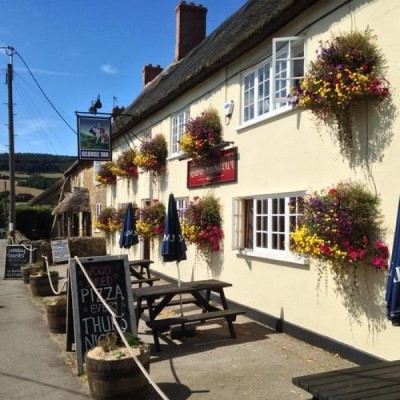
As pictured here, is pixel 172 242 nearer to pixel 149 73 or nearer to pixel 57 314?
pixel 57 314

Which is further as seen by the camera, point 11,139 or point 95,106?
point 11,139

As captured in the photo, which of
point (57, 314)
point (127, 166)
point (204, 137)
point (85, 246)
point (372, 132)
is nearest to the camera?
point (372, 132)

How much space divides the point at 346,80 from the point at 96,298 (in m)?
4.27

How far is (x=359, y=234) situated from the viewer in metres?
5.77

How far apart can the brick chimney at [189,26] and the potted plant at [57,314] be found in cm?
1380

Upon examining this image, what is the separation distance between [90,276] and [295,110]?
13.2ft

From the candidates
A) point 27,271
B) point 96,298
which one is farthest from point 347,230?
point 27,271

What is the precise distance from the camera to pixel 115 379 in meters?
4.69

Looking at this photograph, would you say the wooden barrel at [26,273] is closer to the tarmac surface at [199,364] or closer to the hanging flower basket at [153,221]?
the hanging flower basket at [153,221]

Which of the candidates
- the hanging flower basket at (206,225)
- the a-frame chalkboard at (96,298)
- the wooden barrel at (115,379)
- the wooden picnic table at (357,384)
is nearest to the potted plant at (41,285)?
the hanging flower basket at (206,225)

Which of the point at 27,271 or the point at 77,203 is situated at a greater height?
the point at 77,203

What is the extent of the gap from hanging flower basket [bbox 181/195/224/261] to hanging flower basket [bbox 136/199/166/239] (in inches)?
118

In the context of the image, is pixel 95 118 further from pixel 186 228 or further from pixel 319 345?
pixel 319 345

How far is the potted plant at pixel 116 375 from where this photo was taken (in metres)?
4.69
